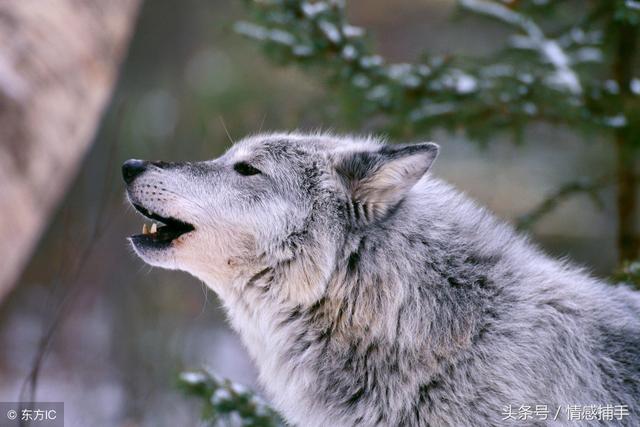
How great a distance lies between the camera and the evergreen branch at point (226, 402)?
4008 millimetres

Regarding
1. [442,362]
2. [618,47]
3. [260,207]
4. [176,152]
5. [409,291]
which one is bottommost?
[442,362]

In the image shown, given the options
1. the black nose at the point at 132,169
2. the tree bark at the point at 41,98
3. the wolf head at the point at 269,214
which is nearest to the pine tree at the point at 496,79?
the tree bark at the point at 41,98

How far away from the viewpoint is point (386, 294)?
3.02 meters

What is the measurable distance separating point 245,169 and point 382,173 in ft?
2.51

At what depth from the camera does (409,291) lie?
3004 mm

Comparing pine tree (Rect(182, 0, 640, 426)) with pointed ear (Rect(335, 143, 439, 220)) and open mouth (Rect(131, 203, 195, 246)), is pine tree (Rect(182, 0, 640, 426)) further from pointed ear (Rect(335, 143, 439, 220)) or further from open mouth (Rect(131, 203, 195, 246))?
open mouth (Rect(131, 203, 195, 246))

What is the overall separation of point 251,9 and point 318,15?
19.0 inches

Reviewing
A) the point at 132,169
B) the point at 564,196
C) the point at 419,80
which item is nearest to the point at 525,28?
the point at 419,80

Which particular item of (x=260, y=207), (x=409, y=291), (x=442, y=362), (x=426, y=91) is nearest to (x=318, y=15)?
(x=426, y=91)

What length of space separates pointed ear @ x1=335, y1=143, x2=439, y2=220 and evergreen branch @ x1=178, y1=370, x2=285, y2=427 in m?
1.59

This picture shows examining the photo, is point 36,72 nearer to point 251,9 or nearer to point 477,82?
point 251,9

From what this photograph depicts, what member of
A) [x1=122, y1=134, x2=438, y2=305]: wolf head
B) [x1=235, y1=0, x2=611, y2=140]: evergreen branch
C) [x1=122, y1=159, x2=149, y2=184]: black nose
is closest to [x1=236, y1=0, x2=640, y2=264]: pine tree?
[x1=235, y1=0, x2=611, y2=140]: evergreen branch

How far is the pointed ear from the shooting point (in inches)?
117

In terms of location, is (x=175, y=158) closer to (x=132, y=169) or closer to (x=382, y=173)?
(x=132, y=169)
